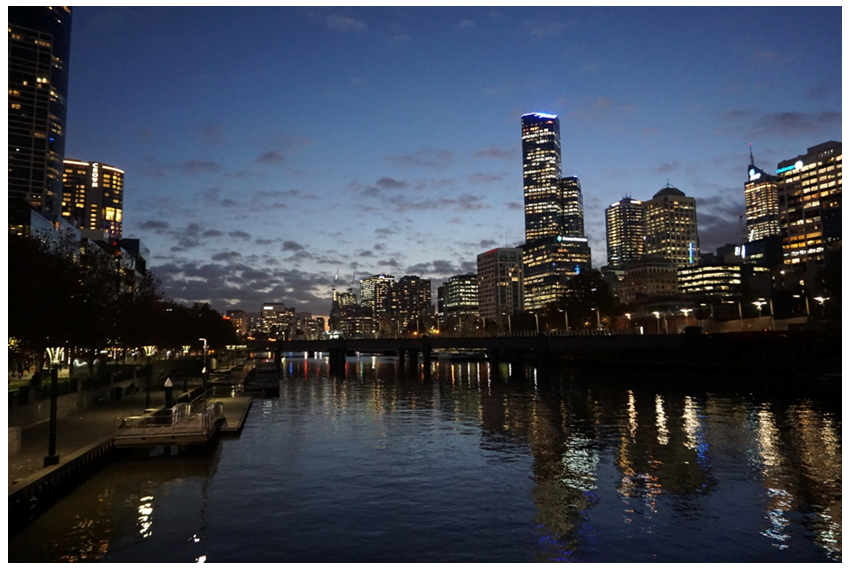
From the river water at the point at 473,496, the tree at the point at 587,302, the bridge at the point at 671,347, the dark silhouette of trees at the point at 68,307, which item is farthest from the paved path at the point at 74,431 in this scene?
the tree at the point at 587,302

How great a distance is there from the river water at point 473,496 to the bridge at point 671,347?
4796cm

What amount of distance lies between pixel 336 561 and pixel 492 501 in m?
8.92

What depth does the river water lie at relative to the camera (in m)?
21.9

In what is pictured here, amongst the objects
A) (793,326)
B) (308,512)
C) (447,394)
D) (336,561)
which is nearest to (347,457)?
(308,512)

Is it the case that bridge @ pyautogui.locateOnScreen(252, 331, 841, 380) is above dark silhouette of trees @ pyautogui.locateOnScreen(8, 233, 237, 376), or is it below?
below

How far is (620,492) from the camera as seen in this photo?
29047 mm

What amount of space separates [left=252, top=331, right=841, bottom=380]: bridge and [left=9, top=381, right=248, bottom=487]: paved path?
7781 cm

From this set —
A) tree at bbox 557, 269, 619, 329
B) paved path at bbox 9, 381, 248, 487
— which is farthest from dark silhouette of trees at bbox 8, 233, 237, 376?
tree at bbox 557, 269, 619, 329

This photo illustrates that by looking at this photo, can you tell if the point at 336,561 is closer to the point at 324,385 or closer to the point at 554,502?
the point at 554,502

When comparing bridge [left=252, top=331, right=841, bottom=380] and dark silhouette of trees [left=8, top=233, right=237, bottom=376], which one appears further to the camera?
bridge [left=252, top=331, right=841, bottom=380]

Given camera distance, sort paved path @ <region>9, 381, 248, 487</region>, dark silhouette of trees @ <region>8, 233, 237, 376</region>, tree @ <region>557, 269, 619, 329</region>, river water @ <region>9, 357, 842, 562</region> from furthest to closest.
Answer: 1. tree @ <region>557, 269, 619, 329</region>
2. dark silhouette of trees @ <region>8, 233, 237, 376</region>
3. paved path @ <region>9, 381, 248, 487</region>
4. river water @ <region>9, 357, 842, 562</region>

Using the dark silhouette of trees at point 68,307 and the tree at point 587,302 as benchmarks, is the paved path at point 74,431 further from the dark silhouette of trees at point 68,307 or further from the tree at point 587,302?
the tree at point 587,302

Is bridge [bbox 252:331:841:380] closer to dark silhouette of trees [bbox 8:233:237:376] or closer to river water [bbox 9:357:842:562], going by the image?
river water [bbox 9:357:842:562]
